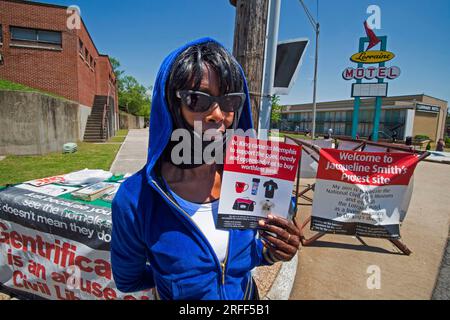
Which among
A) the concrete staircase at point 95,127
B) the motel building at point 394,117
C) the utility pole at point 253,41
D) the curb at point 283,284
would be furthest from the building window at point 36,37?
the motel building at point 394,117

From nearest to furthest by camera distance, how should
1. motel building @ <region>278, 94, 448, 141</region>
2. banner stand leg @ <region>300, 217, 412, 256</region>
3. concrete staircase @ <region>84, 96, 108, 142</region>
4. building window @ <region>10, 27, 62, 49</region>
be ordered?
banner stand leg @ <region>300, 217, 412, 256</region>
building window @ <region>10, 27, 62, 49</region>
concrete staircase @ <region>84, 96, 108, 142</region>
motel building @ <region>278, 94, 448, 141</region>

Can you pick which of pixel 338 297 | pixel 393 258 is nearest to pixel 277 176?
pixel 338 297

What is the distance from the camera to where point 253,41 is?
7.29ft

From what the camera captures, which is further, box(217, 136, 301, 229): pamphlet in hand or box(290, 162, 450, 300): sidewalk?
box(290, 162, 450, 300): sidewalk

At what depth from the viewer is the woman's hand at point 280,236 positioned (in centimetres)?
113

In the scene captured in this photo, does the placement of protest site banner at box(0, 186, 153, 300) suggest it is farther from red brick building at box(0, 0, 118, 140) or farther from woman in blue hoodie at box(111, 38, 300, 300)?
red brick building at box(0, 0, 118, 140)

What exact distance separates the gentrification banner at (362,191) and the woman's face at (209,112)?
8.72 ft

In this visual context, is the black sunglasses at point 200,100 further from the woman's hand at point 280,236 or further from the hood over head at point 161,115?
the woman's hand at point 280,236

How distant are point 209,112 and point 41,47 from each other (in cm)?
1933

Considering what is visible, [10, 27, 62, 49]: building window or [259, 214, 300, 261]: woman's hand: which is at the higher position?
[10, 27, 62, 49]: building window

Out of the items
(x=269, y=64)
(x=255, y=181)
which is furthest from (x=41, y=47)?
(x=255, y=181)

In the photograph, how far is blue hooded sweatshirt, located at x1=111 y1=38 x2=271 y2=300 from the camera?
108 centimetres

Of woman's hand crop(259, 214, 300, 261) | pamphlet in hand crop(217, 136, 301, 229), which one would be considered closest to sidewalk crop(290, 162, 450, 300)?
woman's hand crop(259, 214, 300, 261)

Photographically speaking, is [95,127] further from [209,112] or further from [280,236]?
[280,236]
